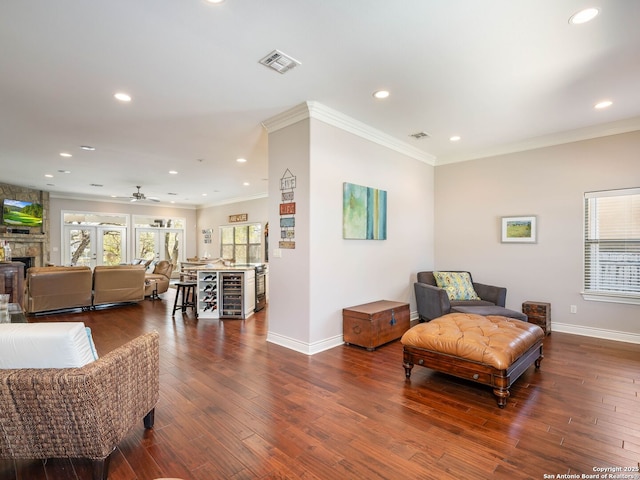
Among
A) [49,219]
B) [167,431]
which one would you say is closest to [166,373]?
[167,431]

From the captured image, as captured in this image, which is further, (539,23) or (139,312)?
(139,312)

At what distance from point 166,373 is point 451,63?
159 inches

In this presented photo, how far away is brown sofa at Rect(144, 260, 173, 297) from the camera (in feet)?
26.3

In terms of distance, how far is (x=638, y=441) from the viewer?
2.09 metres

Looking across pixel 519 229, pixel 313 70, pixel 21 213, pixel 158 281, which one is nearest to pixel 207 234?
pixel 158 281

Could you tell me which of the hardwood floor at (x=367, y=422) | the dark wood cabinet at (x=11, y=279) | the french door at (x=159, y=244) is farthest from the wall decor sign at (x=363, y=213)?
the french door at (x=159, y=244)

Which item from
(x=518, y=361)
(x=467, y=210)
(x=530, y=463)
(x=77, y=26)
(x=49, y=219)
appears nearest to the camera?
(x=530, y=463)

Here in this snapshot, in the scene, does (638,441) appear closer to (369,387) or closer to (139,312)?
(369,387)

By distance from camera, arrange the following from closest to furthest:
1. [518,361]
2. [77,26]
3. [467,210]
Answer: [77,26] → [518,361] → [467,210]

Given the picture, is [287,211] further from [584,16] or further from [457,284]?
[584,16]

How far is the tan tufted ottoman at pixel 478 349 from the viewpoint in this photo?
2535 mm

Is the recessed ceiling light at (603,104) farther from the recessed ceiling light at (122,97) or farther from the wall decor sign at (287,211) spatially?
the recessed ceiling light at (122,97)

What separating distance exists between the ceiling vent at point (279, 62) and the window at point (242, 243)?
23.6 feet

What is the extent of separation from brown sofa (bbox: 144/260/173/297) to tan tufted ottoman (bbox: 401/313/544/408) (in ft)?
23.1
